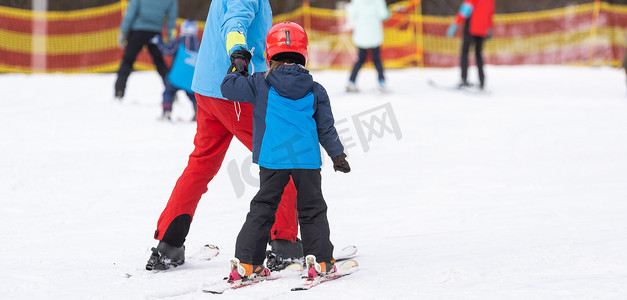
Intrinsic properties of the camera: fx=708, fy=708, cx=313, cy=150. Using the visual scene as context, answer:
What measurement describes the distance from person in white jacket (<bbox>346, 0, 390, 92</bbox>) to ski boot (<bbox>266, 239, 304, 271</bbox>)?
22.4ft

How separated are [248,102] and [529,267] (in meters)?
1.47

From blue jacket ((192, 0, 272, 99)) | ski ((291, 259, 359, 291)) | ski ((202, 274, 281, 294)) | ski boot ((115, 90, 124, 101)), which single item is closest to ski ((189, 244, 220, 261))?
ski ((202, 274, 281, 294))

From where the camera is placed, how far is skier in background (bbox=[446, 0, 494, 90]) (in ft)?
32.6

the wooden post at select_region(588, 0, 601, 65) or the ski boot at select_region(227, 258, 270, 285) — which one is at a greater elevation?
the wooden post at select_region(588, 0, 601, 65)

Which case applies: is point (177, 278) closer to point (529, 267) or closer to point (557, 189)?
point (529, 267)

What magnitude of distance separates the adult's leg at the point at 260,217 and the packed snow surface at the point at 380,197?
0.15 m

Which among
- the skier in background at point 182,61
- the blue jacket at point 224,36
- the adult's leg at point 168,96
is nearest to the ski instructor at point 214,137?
the blue jacket at point 224,36

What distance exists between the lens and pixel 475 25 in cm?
996

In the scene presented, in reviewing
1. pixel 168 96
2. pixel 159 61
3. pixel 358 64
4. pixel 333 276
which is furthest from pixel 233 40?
pixel 358 64

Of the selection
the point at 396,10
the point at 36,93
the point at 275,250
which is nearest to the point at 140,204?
the point at 275,250

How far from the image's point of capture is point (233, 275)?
9.93 feet

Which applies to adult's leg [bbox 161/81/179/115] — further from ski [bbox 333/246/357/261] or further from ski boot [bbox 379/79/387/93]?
ski [bbox 333/246/357/261]

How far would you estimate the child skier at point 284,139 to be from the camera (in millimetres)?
3027

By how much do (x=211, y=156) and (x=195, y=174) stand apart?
11 cm
